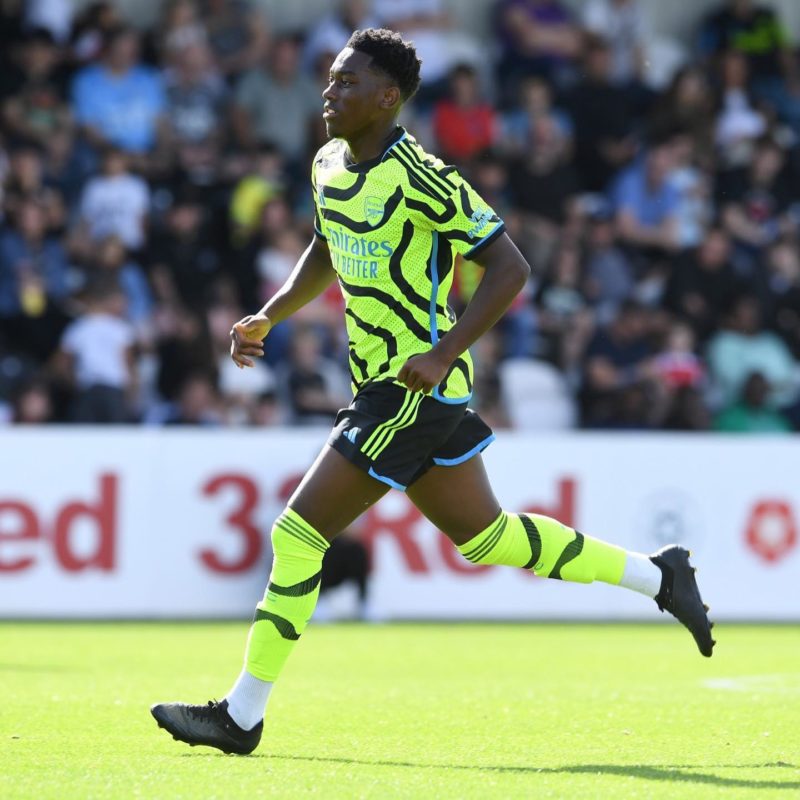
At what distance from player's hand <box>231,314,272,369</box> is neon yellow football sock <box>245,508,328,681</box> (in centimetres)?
78

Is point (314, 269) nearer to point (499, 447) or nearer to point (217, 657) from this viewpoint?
point (217, 657)

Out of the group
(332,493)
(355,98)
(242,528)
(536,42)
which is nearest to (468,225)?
(355,98)

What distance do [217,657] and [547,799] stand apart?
4.94 metres

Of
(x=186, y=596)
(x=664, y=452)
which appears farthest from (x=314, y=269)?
(x=664, y=452)

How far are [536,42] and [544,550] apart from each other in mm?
11610

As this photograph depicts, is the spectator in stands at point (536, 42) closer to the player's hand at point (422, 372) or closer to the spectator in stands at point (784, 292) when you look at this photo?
the spectator in stands at point (784, 292)

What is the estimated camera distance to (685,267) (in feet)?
50.9

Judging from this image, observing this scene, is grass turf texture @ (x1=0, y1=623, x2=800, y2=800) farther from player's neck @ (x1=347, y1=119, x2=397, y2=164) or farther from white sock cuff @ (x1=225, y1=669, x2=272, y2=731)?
player's neck @ (x1=347, y1=119, x2=397, y2=164)

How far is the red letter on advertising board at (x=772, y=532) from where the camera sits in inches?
514

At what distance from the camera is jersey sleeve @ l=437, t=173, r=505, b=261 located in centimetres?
578

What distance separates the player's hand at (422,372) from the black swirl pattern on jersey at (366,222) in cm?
50

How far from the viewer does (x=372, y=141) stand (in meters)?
5.93

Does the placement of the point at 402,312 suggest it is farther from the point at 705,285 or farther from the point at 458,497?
the point at 705,285

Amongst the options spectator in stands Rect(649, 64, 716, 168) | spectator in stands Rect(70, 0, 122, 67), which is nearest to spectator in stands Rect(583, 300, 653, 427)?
spectator in stands Rect(649, 64, 716, 168)
